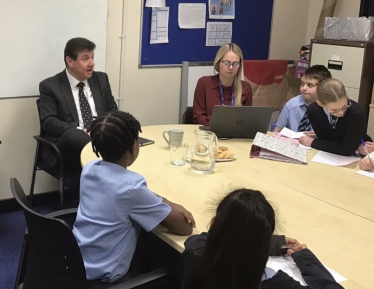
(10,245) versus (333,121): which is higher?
A: (333,121)

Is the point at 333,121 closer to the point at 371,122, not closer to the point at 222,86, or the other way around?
the point at 222,86

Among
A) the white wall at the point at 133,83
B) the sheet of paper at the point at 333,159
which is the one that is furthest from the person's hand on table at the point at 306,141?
the white wall at the point at 133,83

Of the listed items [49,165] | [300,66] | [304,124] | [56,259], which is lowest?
[49,165]

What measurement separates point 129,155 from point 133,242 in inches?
12.0

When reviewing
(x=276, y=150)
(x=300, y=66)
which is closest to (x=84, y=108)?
(x=276, y=150)

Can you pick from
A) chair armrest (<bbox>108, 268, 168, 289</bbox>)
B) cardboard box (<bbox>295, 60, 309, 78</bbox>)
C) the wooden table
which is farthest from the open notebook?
cardboard box (<bbox>295, 60, 309, 78</bbox>)

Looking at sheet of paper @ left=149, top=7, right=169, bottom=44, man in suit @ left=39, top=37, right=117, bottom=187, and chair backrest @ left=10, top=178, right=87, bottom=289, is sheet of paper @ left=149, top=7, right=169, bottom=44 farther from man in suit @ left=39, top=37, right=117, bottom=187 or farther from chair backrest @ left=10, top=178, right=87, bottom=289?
chair backrest @ left=10, top=178, right=87, bottom=289

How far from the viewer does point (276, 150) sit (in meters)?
2.55

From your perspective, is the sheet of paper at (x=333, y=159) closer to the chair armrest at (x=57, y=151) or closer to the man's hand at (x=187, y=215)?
the man's hand at (x=187, y=215)

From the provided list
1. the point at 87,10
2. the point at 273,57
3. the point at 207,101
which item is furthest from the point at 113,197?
the point at 273,57

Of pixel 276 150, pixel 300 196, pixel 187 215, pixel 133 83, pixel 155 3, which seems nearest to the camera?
pixel 187 215

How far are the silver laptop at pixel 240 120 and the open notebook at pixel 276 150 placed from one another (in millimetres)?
204

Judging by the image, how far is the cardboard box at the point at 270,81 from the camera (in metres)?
4.52

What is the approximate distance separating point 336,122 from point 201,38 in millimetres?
1782
